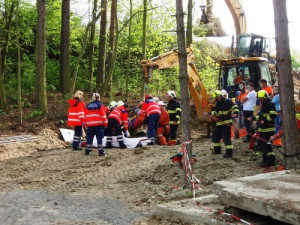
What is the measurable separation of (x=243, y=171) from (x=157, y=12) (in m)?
16.2

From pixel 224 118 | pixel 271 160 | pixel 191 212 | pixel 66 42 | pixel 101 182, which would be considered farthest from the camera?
pixel 66 42

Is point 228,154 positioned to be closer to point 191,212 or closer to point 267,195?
point 191,212

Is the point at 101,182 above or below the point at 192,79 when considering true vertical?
below

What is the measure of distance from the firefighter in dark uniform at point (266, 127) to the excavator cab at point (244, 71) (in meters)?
5.14

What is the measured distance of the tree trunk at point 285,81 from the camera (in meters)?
7.61

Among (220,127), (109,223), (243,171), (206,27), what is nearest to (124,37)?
(206,27)

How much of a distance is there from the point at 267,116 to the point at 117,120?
16.8 ft

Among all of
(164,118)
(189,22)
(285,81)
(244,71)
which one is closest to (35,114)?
(164,118)

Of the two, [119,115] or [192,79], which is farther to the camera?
[192,79]

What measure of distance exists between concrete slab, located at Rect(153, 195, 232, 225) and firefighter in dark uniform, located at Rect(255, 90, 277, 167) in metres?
3.24

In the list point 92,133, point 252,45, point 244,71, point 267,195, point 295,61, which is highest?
point 295,61

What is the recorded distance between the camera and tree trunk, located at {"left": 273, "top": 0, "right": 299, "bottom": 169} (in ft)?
25.0

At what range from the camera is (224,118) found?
35.4ft

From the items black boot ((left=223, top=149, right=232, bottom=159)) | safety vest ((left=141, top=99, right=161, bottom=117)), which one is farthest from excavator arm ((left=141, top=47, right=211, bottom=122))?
black boot ((left=223, top=149, right=232, bottom=159))
